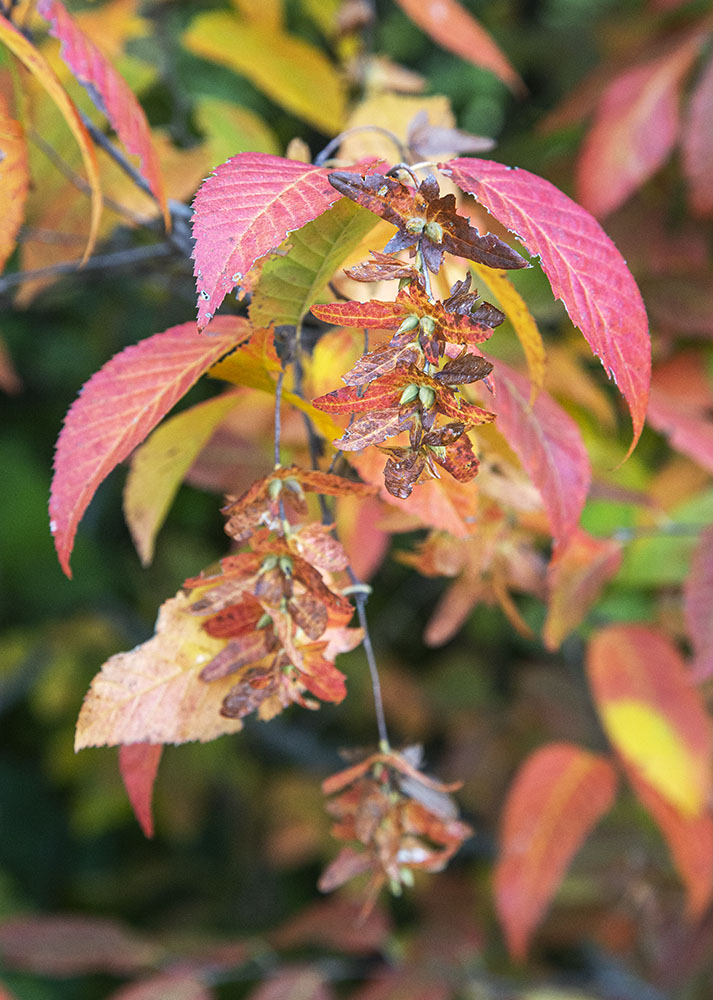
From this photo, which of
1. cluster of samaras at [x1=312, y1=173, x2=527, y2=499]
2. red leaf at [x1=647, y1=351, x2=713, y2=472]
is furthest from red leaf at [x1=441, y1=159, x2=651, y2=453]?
red leaf at [x1=647, y1=351, x2=713, y2=472]

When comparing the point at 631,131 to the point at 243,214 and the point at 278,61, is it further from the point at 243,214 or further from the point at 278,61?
the point at 243,214

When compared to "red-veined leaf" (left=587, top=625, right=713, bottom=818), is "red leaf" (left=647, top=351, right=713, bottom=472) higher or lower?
higher

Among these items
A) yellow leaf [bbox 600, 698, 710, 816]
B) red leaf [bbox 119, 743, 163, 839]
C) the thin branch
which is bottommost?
yellow leaf [bbox 600, 698, 710, 816]

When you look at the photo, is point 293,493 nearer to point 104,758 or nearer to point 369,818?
point 369,818

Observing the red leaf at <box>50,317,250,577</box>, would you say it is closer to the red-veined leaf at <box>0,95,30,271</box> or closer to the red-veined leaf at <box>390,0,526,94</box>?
the red-veined leaf at <box>0,95,30,271</box>

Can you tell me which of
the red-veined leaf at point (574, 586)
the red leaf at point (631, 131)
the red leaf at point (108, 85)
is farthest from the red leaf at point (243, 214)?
the red leaf at point (631, 131)

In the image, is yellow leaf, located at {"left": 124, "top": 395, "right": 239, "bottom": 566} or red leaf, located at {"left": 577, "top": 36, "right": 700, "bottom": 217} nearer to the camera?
yellow leaf, located at {"left": 124, "top": 395, "right": 239, "bottom": 566}
